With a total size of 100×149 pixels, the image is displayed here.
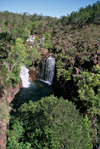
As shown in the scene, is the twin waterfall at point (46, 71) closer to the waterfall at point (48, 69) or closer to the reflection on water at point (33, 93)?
the waterfall at point (48, 69)

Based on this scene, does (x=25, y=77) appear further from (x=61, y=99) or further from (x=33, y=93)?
(x=61, y=99)

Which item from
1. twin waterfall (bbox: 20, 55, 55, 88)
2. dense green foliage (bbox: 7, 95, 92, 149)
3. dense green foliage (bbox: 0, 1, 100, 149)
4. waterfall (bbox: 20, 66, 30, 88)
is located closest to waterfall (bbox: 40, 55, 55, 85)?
twin waterfall (bbox: 20, 55, 55, 88)

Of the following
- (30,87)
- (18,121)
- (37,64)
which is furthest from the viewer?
(37,64)

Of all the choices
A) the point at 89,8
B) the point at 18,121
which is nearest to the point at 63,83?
the point at 18,121

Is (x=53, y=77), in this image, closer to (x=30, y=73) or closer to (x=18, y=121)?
(x=30, y=73)

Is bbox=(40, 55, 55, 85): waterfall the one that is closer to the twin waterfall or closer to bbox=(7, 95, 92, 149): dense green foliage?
the twin waterfall

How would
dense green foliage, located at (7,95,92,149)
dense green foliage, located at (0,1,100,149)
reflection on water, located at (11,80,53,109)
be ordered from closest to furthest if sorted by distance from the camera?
dense green foliage, located at (7,95,92,149), dense green foliage, located at (0,1,100,149), reflection on water, located at (11,80,53,109)

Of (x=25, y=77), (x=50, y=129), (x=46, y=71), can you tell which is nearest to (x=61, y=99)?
(x=50, y=129)
